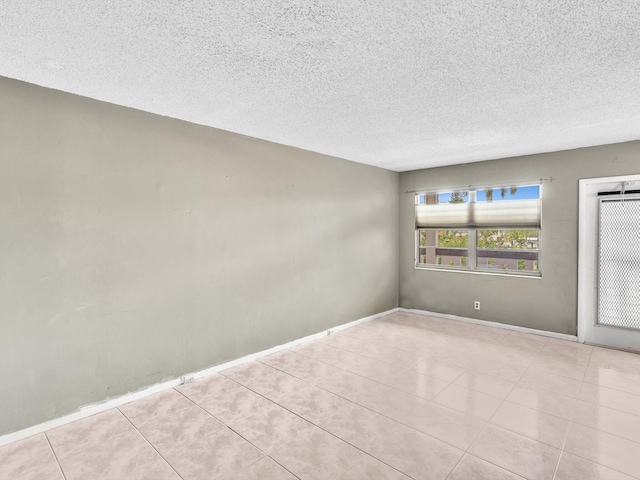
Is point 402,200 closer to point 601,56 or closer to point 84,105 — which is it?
point 601,56

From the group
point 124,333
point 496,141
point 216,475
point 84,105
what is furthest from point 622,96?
point 124,333

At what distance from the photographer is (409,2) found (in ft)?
4.87

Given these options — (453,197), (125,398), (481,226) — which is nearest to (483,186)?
(453,197)

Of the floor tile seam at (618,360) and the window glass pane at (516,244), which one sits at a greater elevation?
the window glass pane at (516,244)

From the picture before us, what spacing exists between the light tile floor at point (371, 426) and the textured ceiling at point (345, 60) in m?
2.41

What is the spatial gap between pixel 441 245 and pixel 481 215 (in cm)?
78

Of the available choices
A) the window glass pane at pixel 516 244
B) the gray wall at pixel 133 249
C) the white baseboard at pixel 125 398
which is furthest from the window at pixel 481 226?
the white baseboard at pixel 125 398

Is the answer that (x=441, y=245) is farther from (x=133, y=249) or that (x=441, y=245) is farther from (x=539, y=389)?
(x=133, y=249)

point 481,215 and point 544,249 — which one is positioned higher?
point 481,215

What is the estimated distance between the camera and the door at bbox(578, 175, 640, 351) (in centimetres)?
386

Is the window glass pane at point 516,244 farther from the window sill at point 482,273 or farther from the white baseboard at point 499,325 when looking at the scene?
the white baseboard at point 499,325

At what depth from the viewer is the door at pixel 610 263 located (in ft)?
12.7

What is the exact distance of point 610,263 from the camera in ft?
13.1

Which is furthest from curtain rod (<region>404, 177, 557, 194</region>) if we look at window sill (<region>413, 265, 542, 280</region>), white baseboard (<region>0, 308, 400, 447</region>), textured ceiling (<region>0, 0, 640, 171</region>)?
white baseboard (<region>0, 308, 400, 447</region>)
